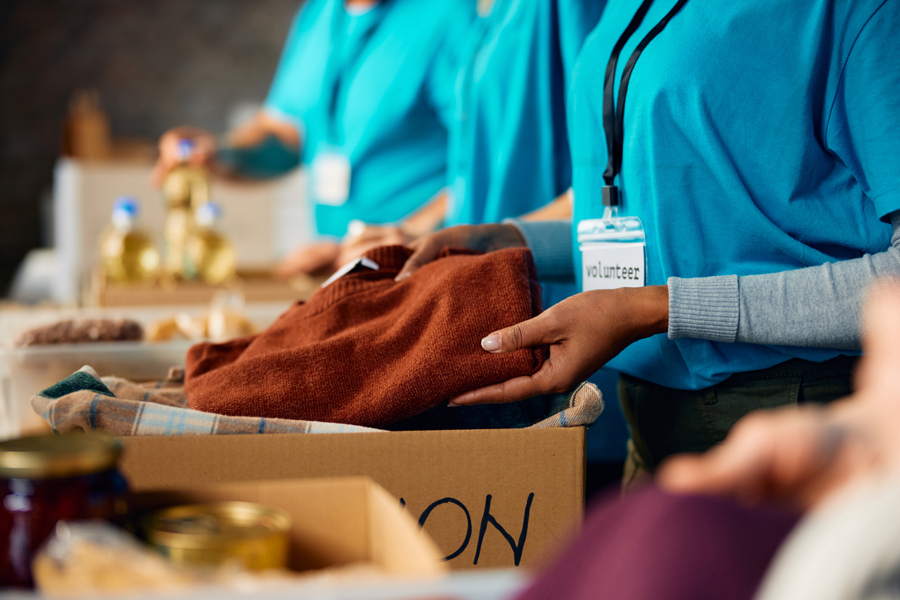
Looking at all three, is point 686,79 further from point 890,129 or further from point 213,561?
point 213,561

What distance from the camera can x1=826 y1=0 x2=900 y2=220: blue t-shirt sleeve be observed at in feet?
2.05

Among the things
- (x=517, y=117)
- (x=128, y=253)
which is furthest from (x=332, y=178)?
(x=517, y=117)

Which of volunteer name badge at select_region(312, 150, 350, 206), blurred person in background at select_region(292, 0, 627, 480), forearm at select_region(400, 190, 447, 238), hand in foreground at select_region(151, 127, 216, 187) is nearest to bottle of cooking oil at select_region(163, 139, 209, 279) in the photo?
hand in foreground at select_region(151, 127, 216, 187)

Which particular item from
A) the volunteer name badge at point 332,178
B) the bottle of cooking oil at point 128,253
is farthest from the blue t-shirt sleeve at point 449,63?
the bottle of cooking oil at point 128,253

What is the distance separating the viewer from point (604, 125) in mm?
813

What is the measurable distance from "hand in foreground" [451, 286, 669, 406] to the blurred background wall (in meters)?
4.87

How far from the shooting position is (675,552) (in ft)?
0.82

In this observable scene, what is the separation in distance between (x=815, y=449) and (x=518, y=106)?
3.79ft

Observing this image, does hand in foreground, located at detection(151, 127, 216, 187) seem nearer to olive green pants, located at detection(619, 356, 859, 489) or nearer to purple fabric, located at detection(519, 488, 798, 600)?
olive green pants, located at detection(619, 356, 859, 489)

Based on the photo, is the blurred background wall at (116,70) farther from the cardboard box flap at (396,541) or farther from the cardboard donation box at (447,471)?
the cardboard box flap at (396,541)

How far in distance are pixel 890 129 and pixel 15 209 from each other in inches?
204

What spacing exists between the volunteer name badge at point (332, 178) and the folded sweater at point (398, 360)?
1.30m

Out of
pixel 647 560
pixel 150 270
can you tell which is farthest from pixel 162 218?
pixel 647 560

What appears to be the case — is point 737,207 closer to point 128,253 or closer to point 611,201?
point 611,201
